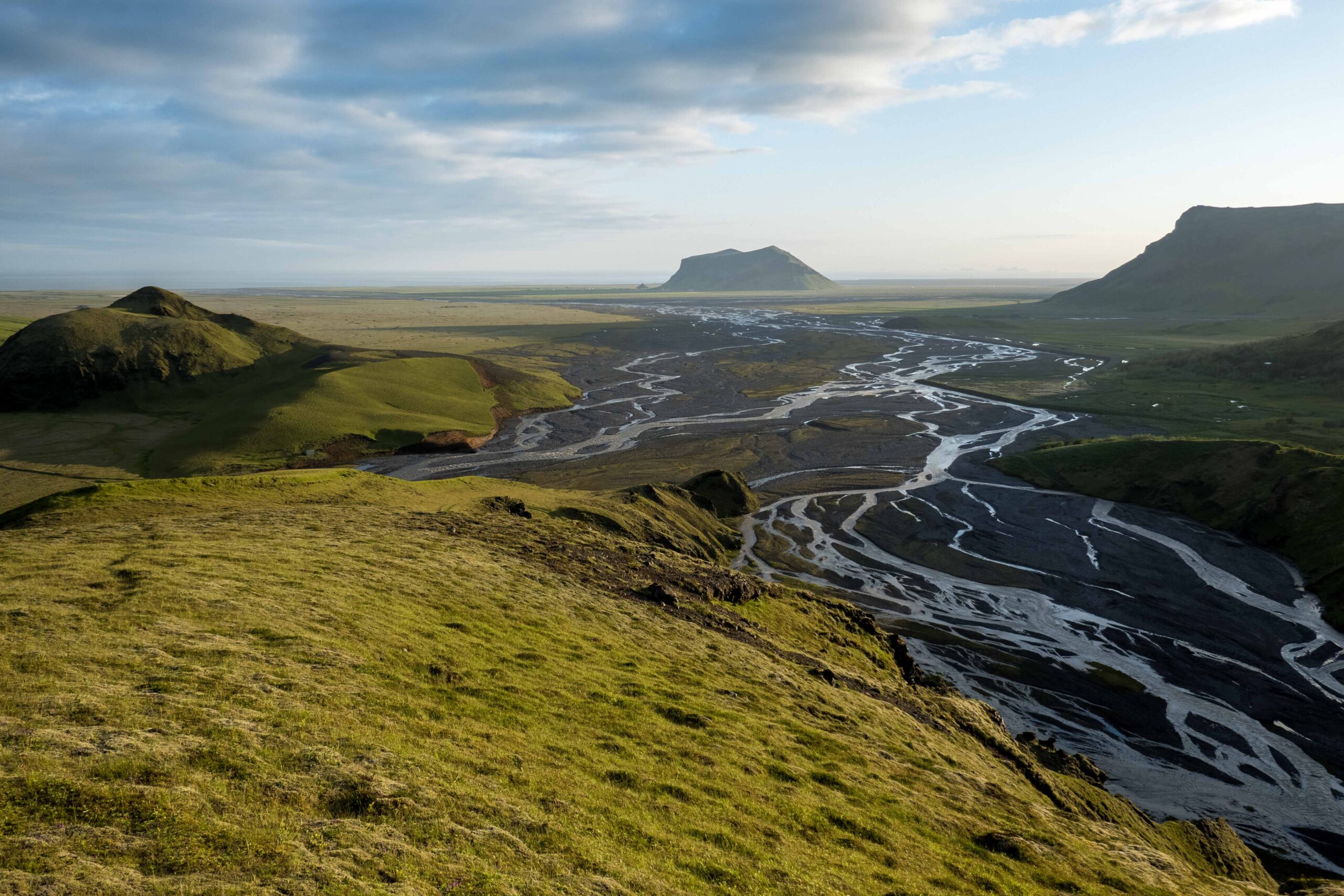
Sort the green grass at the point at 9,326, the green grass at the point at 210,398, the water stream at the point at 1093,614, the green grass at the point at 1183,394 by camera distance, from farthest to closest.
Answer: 1. the green grass at the point at 9,326
2. the green grass at the point at 1183,394
3. the green grass at the point at 210,398
4. the water stream at the point at 1093,614

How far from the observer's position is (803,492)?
71188 millimetres

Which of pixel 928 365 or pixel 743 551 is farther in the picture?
pixel 928 365

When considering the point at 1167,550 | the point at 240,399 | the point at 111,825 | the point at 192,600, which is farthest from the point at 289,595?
the point at 240,399

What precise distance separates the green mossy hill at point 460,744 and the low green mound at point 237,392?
5439 centimetres

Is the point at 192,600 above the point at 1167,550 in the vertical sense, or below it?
above

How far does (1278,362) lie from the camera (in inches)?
4695

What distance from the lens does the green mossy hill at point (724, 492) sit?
63.3 meters

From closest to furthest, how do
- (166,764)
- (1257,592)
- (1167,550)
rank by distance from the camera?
(166,764)
(1257,592)
(1167,550)

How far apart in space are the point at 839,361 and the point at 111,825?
171m

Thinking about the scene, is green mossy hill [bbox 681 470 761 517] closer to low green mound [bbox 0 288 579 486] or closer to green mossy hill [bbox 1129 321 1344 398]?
low green mound [bbox 0 288 579 486]

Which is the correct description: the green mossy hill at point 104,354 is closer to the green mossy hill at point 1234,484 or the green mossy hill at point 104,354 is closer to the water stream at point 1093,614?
the water stream at point 1093,614

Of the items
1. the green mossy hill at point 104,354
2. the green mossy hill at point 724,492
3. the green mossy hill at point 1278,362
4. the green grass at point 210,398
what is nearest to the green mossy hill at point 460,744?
the green mossy hill at point 724,492

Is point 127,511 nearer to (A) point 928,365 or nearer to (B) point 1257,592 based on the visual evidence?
(B) point 1257,592

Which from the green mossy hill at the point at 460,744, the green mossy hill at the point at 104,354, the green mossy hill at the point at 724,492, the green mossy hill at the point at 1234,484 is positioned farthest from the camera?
the green mossy hill at the point at 104,354
